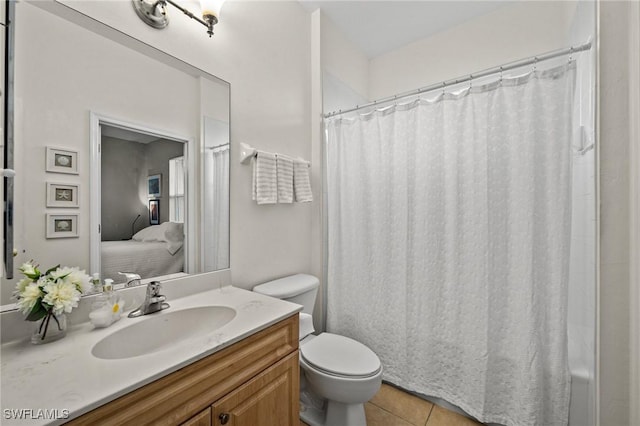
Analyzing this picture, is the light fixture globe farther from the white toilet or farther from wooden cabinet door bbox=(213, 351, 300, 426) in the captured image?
wooden cabinet door bbox=(213, 351, 300, 426)

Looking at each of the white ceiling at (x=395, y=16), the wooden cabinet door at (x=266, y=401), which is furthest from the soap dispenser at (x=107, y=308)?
the white ceiling at (x=395, y=16)

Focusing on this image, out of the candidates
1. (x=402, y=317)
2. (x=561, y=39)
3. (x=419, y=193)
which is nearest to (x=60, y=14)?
(x=419, y=193)

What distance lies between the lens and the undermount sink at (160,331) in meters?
0.84

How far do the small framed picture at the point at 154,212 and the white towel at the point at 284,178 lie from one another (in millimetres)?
655

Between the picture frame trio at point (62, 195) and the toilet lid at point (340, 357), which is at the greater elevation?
the picture frame trio at point (62, 195)

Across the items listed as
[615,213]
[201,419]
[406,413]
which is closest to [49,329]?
[201,419]

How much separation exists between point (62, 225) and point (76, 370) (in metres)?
0.51

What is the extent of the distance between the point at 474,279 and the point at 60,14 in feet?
6.97

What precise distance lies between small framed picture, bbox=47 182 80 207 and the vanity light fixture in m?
0.74

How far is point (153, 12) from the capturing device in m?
1.09

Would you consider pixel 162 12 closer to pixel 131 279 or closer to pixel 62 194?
pixel 62 194

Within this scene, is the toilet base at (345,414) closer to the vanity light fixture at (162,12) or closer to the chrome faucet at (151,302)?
the chrome faucet at (151,302)

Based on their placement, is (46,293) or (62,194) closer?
(46,293)

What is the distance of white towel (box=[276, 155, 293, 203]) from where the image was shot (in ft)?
5.30
